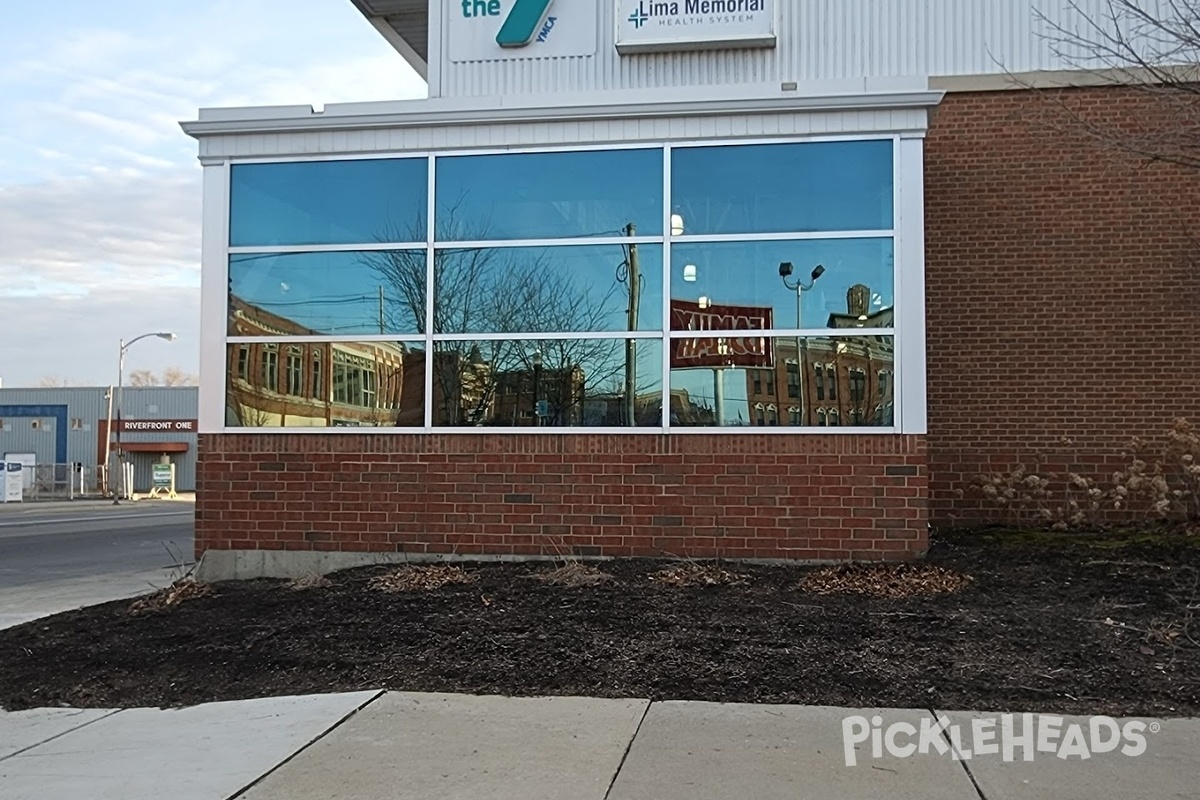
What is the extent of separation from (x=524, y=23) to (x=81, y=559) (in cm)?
1155

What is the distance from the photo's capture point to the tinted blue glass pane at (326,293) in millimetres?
10336

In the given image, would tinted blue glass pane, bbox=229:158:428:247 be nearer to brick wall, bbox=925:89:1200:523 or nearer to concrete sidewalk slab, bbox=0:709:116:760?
concrete sidewalk slab, bbox=0:709:116:760

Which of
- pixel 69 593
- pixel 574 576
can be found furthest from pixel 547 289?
pixel 69 593

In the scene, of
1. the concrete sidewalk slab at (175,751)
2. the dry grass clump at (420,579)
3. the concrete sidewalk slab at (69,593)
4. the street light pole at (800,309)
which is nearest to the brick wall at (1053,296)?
the street light pole at (800,309)

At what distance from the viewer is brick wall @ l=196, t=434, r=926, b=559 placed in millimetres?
9516

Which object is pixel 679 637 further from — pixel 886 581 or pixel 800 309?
pixel 800 309

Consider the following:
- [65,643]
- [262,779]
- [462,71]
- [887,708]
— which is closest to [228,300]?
[65,643]

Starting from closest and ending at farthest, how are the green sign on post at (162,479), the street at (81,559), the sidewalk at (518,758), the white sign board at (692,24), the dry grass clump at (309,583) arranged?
the sidewalk at (518,758) → the dry grass clump at (309,583) → the street at (81,559) → the white sign board at (692,24) → the green sign on post at (162,479)

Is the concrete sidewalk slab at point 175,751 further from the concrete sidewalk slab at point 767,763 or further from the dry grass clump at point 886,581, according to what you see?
the dry grass clump at point 886,581

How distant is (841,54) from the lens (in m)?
13.2

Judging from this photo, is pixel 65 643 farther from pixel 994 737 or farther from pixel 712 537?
pixel 994 737

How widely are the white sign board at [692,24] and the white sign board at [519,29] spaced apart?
20.7 inches

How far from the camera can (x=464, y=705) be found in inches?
248

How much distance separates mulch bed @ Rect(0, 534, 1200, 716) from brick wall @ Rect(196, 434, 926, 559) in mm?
414
